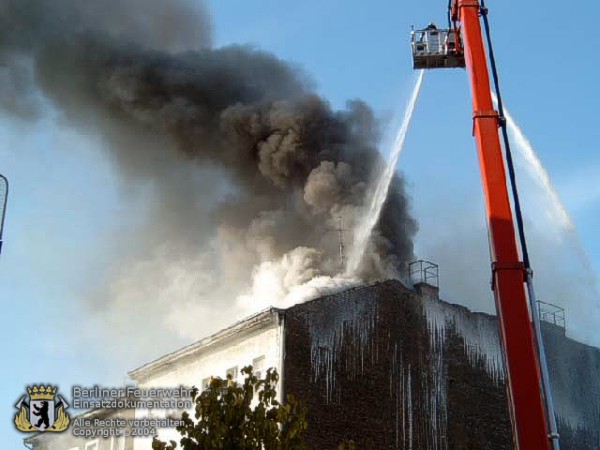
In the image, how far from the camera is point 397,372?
2517 cm

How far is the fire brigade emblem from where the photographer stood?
577 inches

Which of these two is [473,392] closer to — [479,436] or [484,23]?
[479,436]

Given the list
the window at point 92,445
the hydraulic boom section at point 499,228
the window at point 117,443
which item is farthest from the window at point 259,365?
the hydraulic boom section at point 499,228

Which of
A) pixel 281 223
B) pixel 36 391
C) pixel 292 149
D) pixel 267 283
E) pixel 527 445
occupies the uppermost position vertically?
pixel 292 149

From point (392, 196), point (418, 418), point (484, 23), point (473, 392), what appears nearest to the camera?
point (484, 23)

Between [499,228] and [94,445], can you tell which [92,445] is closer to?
[94,445]

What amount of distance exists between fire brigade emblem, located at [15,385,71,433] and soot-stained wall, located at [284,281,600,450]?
8.37 metres

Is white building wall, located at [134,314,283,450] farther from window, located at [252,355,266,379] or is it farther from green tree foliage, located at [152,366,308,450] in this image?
green tree foliage, located at [152,366,308,450]

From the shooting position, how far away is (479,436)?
26.6m

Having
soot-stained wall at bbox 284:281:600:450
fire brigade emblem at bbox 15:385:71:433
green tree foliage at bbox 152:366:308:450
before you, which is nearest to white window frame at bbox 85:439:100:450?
soot-stained wall at bbox 284:281:600:450

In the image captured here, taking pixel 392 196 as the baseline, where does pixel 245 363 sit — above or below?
below

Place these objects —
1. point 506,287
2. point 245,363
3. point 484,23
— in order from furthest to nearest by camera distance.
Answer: point 245,363 → point 484,23 → point 506,287

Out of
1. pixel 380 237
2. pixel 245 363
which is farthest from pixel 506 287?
pixel 380 237

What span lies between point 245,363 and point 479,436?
799 centimetres
